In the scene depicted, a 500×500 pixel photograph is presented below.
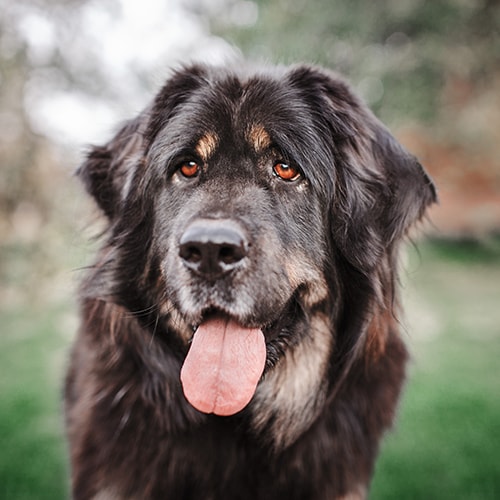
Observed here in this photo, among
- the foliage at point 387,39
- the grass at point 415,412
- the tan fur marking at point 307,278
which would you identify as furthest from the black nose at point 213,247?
the foliage at point 387,39

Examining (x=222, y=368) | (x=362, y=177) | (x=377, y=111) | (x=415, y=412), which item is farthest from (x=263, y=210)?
(x=377, y=111)

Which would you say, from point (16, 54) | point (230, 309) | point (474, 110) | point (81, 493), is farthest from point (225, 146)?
point (474, 110)

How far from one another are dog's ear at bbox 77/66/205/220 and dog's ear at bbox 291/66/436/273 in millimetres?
535

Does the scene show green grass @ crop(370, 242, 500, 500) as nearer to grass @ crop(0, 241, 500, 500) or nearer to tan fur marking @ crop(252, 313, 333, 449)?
grass @ crop(0, 241, 500, 500)

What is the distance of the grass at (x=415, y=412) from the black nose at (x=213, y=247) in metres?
1.20

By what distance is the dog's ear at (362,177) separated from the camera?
2.44 m

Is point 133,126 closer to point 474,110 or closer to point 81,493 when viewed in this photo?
point 81,493

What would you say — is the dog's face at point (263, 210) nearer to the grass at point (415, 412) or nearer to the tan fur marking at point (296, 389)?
the tan fur marking at point (296, 389)

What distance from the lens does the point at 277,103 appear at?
2465 mm

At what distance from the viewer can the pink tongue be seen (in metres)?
2.18

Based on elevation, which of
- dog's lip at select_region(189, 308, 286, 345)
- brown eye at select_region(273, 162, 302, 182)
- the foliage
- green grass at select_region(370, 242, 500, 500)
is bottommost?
green grass at select_region(370, 242, 500, 500)

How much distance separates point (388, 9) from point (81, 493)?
9.43 m

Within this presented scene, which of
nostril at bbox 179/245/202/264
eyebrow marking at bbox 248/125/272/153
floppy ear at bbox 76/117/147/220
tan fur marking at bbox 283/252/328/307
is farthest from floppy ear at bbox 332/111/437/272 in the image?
floppy ear at bbox 76/117/147/220

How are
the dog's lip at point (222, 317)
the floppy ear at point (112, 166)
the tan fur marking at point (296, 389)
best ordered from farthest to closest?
1. the floppy ear at point (112, 166)
2. the tan fur marking at point (296, 389)
3. the dog's lip at point (222, 317)
